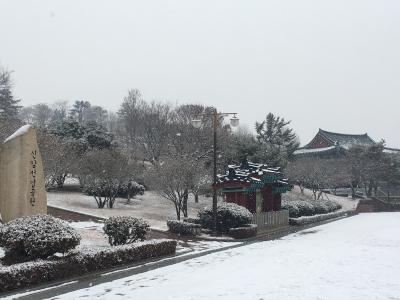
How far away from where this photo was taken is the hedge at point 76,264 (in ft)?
33.3

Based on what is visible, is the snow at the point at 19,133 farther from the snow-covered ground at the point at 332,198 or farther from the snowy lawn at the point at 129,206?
the snow-covered ground at the point at 332,198

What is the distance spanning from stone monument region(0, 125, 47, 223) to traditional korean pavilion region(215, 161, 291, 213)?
13860mm

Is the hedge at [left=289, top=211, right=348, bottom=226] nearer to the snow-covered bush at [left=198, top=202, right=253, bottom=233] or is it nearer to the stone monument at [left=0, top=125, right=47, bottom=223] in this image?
the snow-covered bush at [left=198, top=202, right=253, bottom=233]

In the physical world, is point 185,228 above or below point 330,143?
below

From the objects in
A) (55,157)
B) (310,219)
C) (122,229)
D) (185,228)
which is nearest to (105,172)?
(55,157)

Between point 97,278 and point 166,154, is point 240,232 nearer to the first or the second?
point 97,278

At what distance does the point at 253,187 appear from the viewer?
2667 cm

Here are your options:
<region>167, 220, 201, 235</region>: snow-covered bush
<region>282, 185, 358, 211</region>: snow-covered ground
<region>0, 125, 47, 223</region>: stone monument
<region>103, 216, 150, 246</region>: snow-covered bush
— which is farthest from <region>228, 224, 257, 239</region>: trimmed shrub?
<region>282, 185, 358, 211</region>: snow-covered ground

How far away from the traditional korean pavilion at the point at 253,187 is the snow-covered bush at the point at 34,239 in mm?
15342

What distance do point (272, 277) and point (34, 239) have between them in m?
6.04

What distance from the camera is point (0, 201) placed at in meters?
14.2

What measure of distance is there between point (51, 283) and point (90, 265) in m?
1.66

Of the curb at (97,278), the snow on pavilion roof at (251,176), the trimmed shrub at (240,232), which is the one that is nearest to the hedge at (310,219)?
the snow on pavilion roof at (251,176)

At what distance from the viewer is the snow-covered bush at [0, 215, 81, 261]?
11516 millimetres
